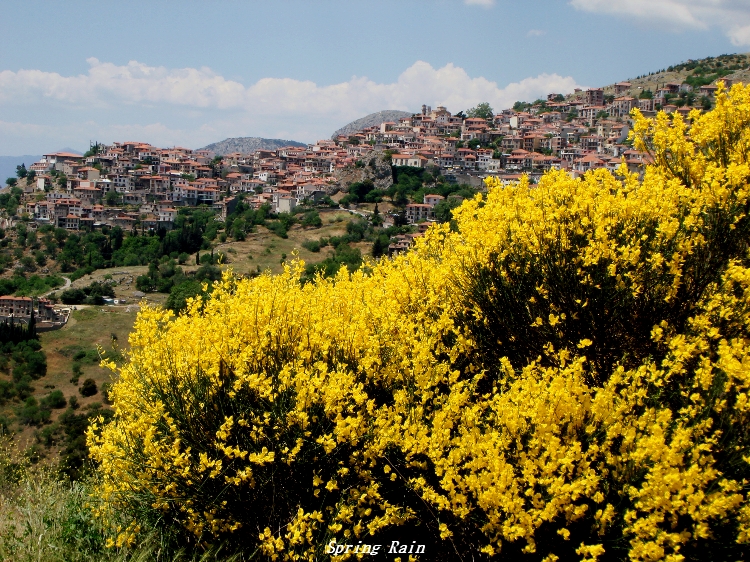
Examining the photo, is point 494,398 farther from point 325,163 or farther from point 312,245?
point 325,163

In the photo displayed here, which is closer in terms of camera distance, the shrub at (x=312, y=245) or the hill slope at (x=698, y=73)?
the shrub at (x=312, y=245)

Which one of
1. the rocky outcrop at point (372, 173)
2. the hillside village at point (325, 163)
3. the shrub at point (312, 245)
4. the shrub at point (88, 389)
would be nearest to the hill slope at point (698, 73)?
the hillside village at point (325, 163)

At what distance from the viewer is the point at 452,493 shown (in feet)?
18.5

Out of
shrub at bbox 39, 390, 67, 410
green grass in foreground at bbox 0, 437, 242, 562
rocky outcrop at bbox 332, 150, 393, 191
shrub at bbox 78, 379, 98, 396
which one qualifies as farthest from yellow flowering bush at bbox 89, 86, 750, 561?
rocky outcrop at bbox 332, 150, 393, 191

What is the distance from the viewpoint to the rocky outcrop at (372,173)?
89875 mm

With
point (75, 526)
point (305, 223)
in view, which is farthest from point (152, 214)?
point (75, 526)

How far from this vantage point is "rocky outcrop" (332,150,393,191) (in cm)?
8988

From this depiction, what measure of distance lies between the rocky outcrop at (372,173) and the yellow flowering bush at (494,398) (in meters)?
82.2

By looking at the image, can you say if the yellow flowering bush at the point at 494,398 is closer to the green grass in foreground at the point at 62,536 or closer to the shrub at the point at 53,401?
the green grass in foreground at the point at 62,536

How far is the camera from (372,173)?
91250 millimetres

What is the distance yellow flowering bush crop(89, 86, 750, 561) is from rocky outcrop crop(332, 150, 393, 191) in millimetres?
82166

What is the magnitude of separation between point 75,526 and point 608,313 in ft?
19.9

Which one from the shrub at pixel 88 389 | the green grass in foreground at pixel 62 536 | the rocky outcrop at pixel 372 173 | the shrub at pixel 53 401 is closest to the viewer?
the green grass in foreground at pixel 62 536

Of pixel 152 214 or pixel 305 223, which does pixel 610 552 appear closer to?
pixel 305 223
